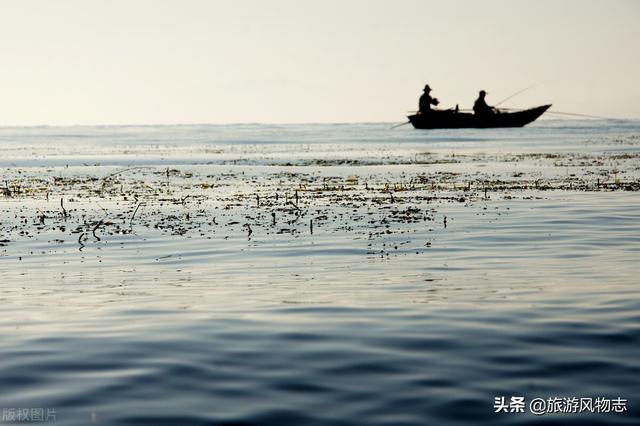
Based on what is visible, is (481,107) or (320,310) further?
(481,107)

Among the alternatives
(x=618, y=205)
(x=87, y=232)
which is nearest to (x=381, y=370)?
(x=87, y=232)

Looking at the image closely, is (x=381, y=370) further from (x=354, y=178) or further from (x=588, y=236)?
(x=354, y=178)

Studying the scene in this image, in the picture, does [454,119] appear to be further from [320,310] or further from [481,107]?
[320,310]

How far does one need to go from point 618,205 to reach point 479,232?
6498 mm

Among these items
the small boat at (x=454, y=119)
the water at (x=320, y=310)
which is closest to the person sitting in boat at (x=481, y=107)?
the small boat at (x=454, y=119)

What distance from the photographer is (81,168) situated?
138ft

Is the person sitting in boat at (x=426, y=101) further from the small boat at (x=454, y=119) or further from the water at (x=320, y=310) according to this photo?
the water at (x=320, y=310)

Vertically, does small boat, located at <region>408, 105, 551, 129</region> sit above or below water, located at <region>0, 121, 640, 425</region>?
above

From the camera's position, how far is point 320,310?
409 inches

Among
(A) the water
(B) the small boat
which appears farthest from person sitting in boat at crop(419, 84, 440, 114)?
(A) the water

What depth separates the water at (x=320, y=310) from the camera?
6977 millimetres

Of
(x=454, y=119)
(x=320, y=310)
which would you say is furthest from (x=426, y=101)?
(x=320, y=310)

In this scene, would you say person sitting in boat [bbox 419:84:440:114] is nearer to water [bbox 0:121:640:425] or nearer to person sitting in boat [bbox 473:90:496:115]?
person sitting in boat [bbox 473:90:496:115]

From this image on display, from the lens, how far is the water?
275 inches
